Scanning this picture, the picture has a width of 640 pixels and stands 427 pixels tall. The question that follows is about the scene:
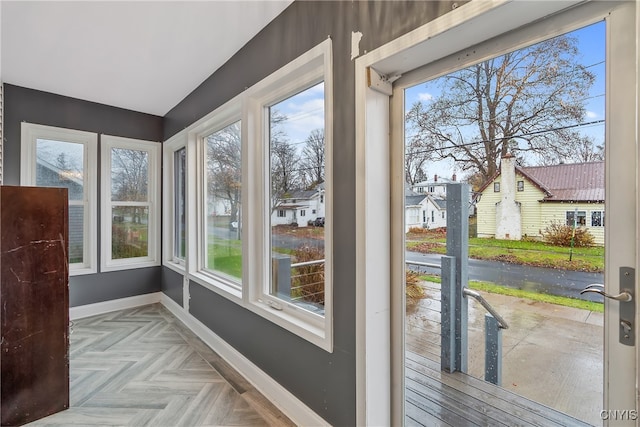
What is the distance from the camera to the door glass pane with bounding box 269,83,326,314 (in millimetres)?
1922

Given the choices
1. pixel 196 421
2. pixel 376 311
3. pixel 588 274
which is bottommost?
pixel 196 421

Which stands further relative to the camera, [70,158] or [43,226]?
[70,158]

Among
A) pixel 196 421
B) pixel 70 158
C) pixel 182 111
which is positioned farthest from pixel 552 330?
pixel 70 158

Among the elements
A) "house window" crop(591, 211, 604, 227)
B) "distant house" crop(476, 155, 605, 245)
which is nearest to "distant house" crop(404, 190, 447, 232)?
"distant house" crop(476, 155, 605, 245)

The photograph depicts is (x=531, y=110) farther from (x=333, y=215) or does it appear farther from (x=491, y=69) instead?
(x=333, y=215)

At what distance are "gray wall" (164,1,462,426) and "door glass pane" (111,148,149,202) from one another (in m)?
2.77

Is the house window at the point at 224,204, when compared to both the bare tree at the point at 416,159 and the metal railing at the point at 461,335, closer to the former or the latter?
the bare tree at the point at 416,159

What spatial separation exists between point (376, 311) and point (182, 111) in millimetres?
3371

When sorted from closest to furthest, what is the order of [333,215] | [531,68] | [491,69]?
[531,68], [491,69], [333,215]

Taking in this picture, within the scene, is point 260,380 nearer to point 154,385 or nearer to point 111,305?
point 154,385

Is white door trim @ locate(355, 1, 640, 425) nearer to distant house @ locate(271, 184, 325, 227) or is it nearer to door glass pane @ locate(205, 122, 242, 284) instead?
distant house @ locate(271, 184, 325, 227)

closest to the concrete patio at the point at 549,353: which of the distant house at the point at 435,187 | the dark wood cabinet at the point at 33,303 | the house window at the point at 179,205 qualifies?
the distant house at the point at 435,187

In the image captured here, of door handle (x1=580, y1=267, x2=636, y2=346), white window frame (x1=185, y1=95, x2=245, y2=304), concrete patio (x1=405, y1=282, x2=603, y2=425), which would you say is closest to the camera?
door handle (x1=580, y1=267, x2=636, y2=346)

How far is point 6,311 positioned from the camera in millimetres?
1836
